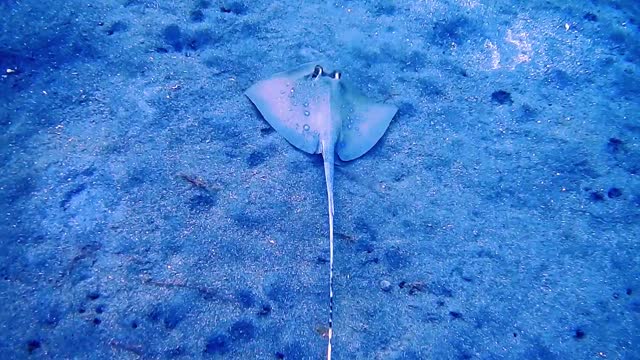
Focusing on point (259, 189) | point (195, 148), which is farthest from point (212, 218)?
point (195, 148)

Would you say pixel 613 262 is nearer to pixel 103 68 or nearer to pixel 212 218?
pixel 212 218

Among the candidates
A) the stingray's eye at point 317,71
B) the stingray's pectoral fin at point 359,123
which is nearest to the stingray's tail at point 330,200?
the stingray's pectoral fin at point 359,123

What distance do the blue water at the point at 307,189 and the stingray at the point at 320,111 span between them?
130 millimetres

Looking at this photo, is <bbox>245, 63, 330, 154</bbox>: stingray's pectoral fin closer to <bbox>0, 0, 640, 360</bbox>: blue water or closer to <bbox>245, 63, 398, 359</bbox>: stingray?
<bbox>245, 63, 398, 359</bbox>: stingray

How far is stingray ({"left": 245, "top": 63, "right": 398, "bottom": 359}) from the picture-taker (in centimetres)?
312

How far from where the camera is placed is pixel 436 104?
348 centimetres

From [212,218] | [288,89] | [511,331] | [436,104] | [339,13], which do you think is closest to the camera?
[511,331]

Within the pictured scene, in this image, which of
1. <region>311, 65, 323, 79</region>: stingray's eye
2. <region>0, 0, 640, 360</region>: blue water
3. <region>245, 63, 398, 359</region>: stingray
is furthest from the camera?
<region>311, 65, 323, 79</region>: stingray's eye

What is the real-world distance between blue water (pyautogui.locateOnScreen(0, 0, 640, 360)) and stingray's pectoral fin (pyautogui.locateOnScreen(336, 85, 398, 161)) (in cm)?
12

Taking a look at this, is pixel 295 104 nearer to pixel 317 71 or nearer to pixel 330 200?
pixel 317 71

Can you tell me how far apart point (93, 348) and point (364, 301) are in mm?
1608

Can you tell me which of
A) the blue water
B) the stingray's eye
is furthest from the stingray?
the blue water

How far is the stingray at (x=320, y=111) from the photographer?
312cm

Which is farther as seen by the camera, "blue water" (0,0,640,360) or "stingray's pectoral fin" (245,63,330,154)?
"stingray's pectoral fin" (245,63,330,154)
